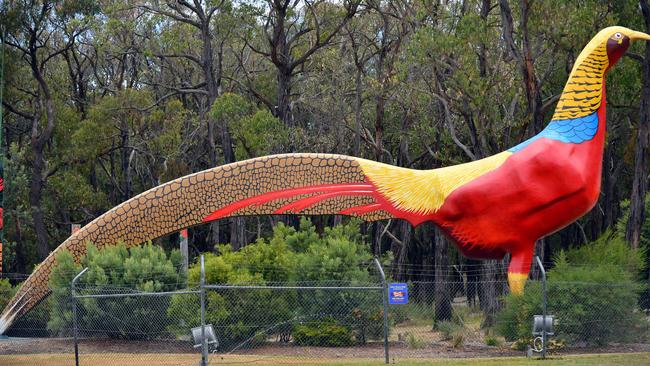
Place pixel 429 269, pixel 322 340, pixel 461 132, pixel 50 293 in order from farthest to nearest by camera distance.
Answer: pixel 429 269, pixel 461 132, pixel 50 293, pixel 322 340

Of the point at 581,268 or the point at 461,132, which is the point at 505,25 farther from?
the point at 461,132

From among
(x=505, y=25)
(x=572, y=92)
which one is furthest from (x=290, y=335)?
(x=505, y=25)

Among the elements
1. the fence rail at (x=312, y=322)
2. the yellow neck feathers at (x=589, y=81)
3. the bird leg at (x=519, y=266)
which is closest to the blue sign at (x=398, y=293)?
the fence rail at (x=312, y=322)

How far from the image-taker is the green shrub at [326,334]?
1828 centimetres

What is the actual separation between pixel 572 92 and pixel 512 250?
3.47 metres

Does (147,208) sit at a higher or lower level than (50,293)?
higher

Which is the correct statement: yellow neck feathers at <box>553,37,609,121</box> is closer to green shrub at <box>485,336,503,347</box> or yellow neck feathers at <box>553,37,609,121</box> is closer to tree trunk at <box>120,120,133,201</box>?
green shrub at <box>485,336,503,347</box>

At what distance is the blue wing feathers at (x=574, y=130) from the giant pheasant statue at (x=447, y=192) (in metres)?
0.02

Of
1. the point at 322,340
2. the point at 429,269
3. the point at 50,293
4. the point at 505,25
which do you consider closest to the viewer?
the point at 322,340

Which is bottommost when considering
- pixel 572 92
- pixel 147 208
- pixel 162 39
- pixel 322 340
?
pixel 322 340

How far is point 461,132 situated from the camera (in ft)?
112

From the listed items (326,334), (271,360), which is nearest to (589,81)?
(326,334)

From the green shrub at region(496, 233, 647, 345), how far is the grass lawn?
1.29m

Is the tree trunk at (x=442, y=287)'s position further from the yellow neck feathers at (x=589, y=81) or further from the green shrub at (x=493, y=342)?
the yellow neck feathers at (x=589, y=81)
